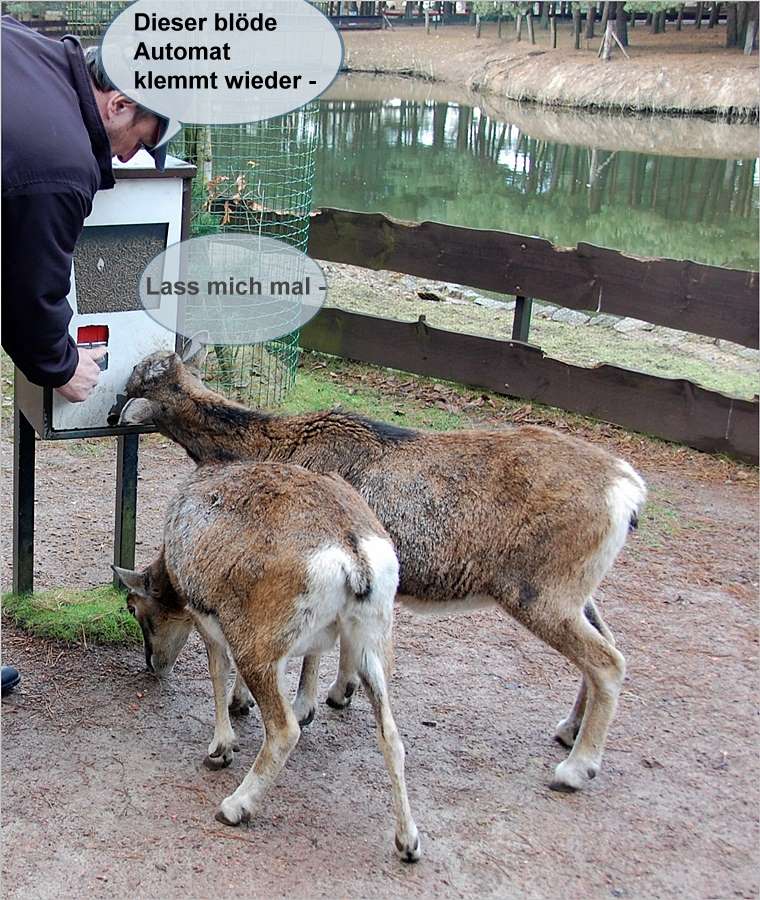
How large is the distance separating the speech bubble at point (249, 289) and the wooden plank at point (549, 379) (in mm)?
599

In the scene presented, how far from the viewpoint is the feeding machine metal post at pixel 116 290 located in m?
4.47

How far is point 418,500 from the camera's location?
166 inches

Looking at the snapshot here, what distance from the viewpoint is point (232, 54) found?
5215 mm

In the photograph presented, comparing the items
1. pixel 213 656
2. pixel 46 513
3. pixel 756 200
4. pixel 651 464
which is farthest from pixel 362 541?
pixel 756 200

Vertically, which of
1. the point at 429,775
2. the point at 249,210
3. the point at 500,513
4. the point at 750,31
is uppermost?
the point at 750,31

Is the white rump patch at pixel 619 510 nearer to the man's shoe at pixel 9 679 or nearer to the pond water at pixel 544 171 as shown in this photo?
the man's shoe at pixel 9 679

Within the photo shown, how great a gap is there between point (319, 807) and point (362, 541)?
1.10 meters

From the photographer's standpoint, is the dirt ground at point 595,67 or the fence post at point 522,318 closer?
the fence post at point 522,318

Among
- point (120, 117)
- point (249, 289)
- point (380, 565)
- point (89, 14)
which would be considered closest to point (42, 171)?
point (120, 117)

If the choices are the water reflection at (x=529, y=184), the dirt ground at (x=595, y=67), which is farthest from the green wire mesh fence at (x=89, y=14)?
the dirt ground at (x=595, y=67)

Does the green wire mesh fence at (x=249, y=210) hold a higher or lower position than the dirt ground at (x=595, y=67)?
lower

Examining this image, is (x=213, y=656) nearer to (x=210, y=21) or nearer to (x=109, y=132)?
(x=109, y=132)

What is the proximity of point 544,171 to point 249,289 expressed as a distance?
653 inches

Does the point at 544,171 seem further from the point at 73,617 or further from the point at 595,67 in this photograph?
the point at 73,617
